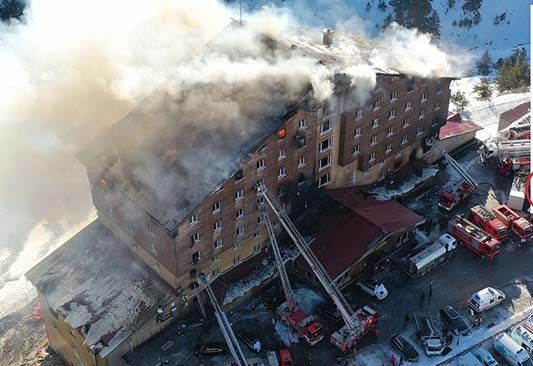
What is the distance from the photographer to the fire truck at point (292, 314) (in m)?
41.3

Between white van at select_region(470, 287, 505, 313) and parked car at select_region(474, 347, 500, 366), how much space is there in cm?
362

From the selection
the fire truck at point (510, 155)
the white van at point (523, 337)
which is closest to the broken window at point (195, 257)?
the white van at point (523, 337)

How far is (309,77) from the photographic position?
42688 mm

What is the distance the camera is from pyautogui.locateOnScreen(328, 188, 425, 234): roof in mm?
46844

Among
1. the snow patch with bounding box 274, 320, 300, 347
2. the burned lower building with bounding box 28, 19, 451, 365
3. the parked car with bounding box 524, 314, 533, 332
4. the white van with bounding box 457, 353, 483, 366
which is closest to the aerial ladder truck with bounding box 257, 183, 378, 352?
the burned lower building with bounding box 28, 19, 451, 365

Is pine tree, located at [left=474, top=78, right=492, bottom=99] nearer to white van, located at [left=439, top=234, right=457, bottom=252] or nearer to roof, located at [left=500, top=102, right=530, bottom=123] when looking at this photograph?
roof, located at [left=500, top=102, right=530, bottom=123]

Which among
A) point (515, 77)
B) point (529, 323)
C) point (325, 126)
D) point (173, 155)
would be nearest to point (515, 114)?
point (515, 77)

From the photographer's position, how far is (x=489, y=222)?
5003 centimetres

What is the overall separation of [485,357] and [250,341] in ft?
49.8

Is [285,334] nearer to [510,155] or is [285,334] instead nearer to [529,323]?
[529,323]

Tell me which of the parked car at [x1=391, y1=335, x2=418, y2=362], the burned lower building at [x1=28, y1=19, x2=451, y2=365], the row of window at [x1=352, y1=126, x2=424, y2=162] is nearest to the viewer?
the parked car at [x1=391, y1=335, x2=418, y2=362]

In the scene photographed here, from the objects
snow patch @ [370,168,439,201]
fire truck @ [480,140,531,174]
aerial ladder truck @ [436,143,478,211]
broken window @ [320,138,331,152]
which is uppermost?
broken window @ [320,138,331,152]

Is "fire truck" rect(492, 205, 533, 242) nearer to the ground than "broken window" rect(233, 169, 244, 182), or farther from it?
nearer to the ground

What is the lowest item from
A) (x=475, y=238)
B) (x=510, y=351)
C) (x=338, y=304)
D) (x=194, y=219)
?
(x=510, y=351)
